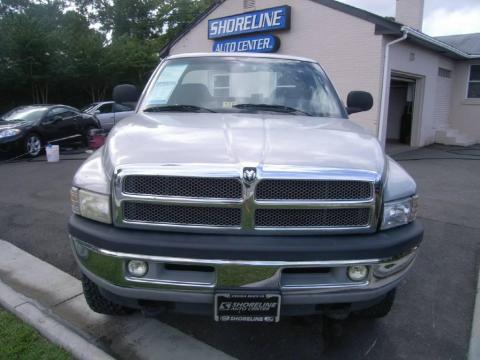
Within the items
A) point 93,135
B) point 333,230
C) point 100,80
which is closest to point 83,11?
point 100,80

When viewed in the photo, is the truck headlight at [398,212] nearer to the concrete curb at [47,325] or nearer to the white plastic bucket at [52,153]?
the concrete curb at [47,325]

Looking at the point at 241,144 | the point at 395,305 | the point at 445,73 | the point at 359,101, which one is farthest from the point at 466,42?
the point at 241,144

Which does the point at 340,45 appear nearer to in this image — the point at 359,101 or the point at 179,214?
the point at 359,101

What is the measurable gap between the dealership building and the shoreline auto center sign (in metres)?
0.03

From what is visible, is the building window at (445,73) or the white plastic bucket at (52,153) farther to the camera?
the building window at (445,73)

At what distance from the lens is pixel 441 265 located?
402 cm

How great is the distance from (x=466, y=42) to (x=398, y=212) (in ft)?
61.1

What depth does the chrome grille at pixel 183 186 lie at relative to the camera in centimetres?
211

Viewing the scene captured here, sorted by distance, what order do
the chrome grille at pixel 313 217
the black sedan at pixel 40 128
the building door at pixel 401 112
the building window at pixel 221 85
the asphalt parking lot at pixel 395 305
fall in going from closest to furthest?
the chrome grille at pixel 313 217
the asphalt parking lot at pixel 395 305
the building window at pixel 221 85
the black sedan at pixel 40 128
the building door at pixel 401 112

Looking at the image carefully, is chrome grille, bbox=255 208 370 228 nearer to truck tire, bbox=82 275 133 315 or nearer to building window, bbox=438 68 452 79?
truck tire, bbox=82 275 133 315

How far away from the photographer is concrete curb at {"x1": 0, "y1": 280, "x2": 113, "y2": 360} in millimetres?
2539

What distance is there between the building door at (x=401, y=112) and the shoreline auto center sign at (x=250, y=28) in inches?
194

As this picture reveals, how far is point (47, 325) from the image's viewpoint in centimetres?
281

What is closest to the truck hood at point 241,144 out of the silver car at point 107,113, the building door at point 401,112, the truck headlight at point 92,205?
the truck headlight at point 92,205
